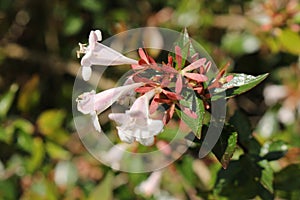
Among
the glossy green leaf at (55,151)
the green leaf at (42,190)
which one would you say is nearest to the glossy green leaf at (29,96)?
the glossy green leaf at (55,151)

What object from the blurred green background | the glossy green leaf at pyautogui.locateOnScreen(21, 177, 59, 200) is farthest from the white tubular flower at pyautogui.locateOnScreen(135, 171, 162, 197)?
the glossy green leaf at pyautogui.locateOnScreen(21, 177, 59, 200)

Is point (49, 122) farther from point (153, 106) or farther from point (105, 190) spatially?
point (153, 106)

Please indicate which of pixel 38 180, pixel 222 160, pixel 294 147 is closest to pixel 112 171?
pixel 38 180

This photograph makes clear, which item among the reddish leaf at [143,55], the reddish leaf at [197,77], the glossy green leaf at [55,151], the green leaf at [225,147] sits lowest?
the glossy green leaf at [55,151]

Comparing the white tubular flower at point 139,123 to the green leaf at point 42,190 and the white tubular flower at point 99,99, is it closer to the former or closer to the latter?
the white tubular flower at point 99,99

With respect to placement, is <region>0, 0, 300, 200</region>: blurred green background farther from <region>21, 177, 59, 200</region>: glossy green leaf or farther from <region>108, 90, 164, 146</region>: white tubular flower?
<region>108, 90, 164, 146</region>: white tubular flower

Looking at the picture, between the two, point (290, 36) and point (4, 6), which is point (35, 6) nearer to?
point (4, 6)

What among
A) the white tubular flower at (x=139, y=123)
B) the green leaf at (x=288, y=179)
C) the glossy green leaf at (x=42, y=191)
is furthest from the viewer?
the glossy green leaf at (x=42, y=191)

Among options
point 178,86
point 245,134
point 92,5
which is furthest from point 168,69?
point 92,5
